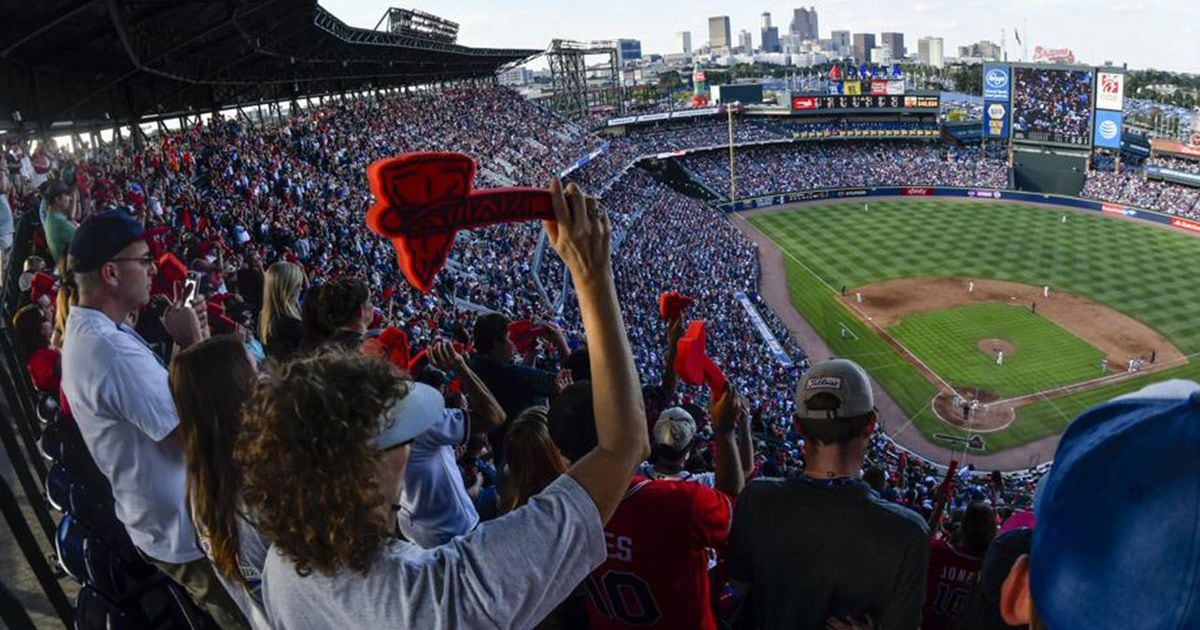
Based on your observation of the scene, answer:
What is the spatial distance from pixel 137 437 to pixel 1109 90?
194 feet

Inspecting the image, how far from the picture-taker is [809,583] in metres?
2.78

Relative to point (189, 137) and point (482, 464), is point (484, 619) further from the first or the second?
point (189, 137)

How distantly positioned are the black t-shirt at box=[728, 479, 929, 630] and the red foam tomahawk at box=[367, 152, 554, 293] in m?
1.46

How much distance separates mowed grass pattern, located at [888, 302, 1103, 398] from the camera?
83.5 ft

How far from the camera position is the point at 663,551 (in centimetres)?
281

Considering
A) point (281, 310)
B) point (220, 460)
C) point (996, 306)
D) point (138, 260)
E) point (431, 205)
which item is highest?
point (431, 205)

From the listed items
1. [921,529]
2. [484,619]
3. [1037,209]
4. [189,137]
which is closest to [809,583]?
[921,529]

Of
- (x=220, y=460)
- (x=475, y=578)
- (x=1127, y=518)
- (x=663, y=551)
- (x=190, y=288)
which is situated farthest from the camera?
(x=190, y=288)

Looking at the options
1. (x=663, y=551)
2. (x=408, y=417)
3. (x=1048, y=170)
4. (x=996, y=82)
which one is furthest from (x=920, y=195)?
(x=408, y=417)

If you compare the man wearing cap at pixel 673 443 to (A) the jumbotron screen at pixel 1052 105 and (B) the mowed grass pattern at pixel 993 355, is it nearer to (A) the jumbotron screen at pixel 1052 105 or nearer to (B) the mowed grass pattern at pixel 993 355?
(B) the mowed grass pattern at pixel 993 355

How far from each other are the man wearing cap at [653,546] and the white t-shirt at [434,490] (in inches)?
15.7

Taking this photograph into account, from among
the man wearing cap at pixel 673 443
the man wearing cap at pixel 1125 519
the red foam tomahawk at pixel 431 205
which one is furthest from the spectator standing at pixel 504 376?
the man wearing cap at pixel 1125 519

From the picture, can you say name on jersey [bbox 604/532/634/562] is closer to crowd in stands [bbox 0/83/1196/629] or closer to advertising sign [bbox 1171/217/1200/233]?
crowd in stands [bbox 0/83/1196/629]

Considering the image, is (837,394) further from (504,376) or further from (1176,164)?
(1176,164)
